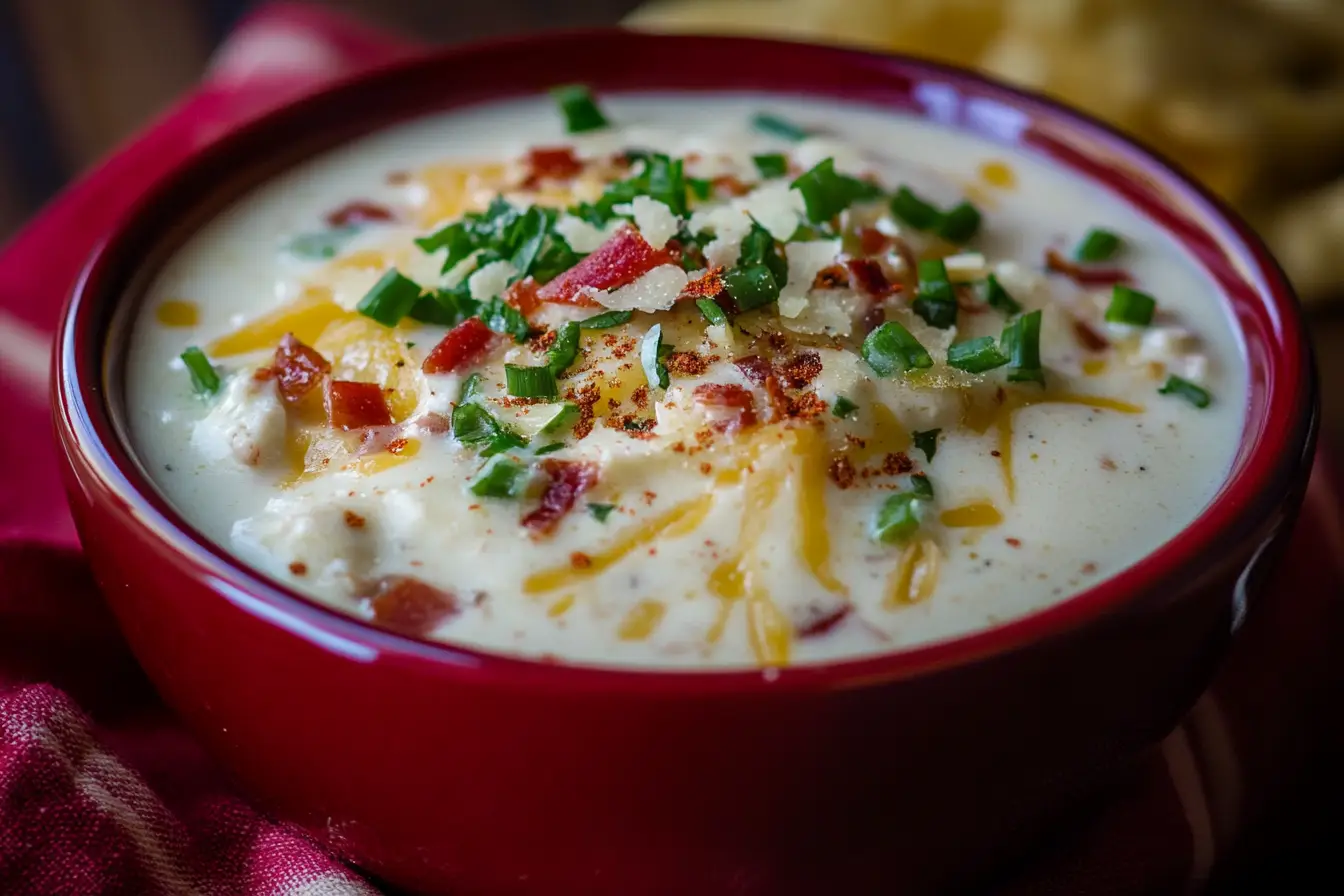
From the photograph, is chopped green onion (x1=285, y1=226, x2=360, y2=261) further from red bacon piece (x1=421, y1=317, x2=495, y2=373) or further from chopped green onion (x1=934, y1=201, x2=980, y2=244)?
chopped green onion (x1=934, y1=201, x2=980, y2=244)

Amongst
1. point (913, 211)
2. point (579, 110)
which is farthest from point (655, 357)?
point (579, 110)

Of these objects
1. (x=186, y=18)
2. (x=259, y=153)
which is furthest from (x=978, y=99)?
(x=186, y=18)

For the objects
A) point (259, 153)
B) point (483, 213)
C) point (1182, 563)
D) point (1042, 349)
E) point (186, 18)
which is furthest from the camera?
point (186, 18)

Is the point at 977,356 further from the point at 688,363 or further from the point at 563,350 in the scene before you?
the point at 563,350

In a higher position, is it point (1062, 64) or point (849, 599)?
point (849, 599)

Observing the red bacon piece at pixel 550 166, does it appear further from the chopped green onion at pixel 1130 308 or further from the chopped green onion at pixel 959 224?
the chopped green onion at pixel 1130 308

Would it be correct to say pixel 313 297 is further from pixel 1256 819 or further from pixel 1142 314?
pixel 1256 819

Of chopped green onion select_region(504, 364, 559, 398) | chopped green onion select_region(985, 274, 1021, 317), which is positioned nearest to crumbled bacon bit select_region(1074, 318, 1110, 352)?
chopped green onion select_region(985, 274, 1021, 317)
